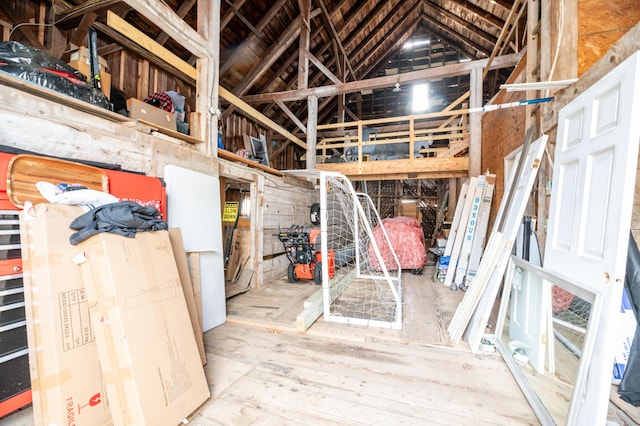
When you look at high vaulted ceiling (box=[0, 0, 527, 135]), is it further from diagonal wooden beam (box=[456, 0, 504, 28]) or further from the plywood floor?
the plywood floor

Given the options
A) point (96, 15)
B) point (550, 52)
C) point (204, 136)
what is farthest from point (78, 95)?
point (550, 52)

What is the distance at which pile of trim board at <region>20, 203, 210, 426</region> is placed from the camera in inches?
46.8

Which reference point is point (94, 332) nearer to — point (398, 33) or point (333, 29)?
point (333, 29)

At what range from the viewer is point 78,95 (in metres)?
1.77

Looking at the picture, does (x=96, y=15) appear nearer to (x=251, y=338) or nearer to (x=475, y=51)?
(x=251, y=338)

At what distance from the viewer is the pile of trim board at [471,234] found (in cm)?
368

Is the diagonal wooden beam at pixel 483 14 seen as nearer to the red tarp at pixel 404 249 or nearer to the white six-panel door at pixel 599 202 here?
the red tarp at pixel 404 249

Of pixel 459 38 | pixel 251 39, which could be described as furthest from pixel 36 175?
pixel 459 38

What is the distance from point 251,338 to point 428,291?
2.52 meters

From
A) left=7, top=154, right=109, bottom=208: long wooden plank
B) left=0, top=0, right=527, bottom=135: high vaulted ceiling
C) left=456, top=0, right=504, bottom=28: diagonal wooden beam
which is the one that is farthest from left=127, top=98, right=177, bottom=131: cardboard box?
left=456, top=0, right=504, bottom=28: diagonal wooden beam

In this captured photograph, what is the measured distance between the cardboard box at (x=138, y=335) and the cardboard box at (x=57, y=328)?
0.13 m

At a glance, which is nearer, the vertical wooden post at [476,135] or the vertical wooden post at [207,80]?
the vertical wooden post at [207,80]

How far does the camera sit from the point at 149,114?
2.28 m

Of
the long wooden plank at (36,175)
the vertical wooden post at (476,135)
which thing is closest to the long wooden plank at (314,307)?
the long wooden plank at (36,175)
